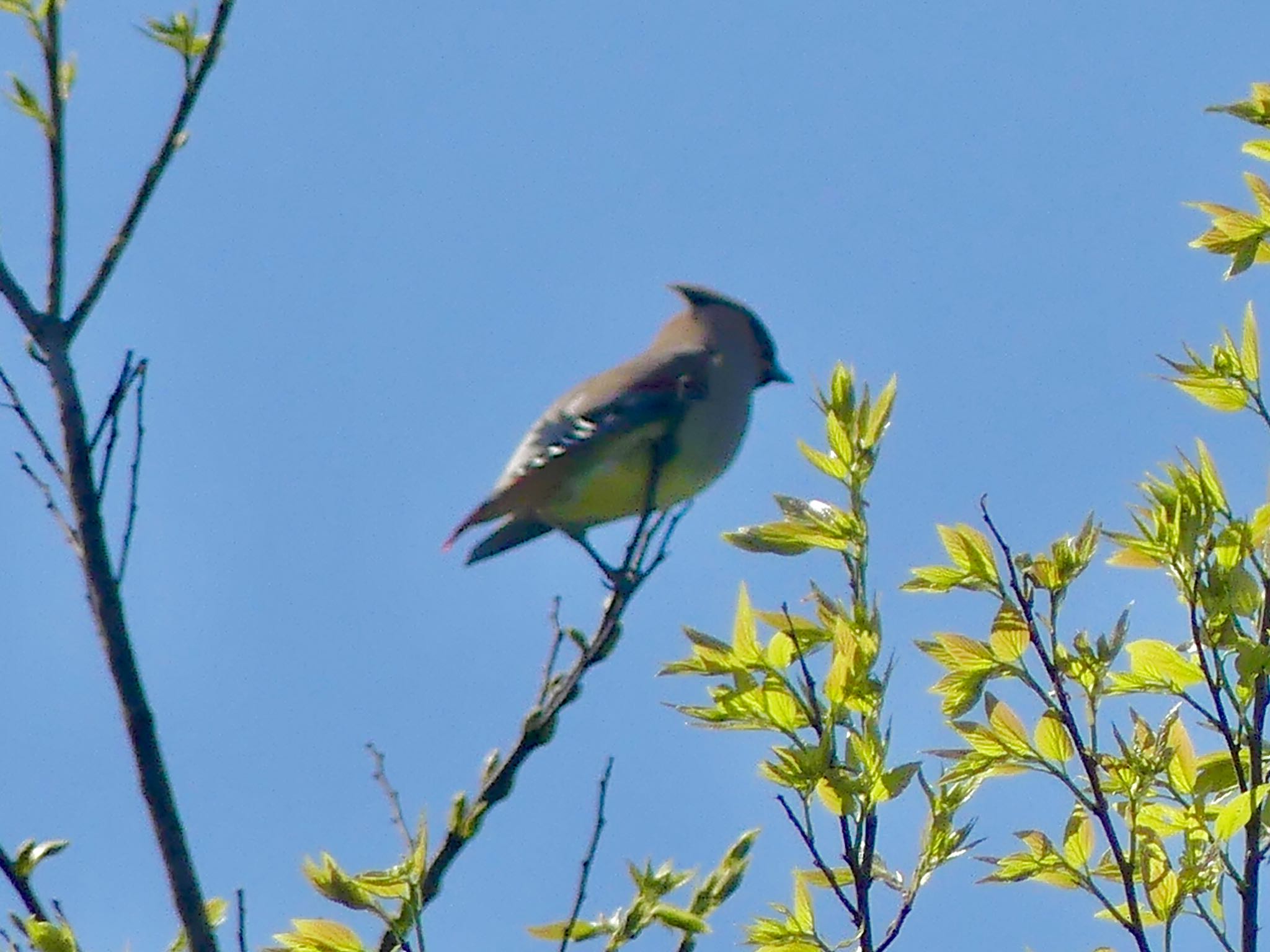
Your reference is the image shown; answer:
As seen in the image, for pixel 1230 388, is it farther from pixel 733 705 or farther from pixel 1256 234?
pixel 733 705

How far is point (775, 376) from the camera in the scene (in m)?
5.55

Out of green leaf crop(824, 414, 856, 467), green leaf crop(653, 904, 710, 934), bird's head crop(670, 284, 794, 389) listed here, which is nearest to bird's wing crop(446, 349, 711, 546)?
bird's head crop(670, 284, 794, 389)

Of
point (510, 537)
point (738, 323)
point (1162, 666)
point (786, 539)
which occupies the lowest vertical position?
point (1162, 666)

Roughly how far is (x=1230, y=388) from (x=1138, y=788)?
2.24ft

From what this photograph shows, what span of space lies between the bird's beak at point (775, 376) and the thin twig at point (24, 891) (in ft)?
10.7

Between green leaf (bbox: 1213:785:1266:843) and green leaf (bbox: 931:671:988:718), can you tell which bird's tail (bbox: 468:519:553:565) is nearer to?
green leaf (bbox: 931:671:988:718)

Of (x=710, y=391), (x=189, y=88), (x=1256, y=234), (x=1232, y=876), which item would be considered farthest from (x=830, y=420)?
(x=710, y=391)

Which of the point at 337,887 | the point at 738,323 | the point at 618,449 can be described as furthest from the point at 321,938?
the point at 738,323

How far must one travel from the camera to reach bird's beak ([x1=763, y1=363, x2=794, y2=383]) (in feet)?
18.1

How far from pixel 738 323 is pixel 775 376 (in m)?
0.19

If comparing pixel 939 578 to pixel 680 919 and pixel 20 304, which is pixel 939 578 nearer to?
pixel 680 919

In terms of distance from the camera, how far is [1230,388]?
311 cm

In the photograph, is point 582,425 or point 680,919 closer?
point 680,919

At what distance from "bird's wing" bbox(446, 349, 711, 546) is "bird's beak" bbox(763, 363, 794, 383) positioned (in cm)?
76
